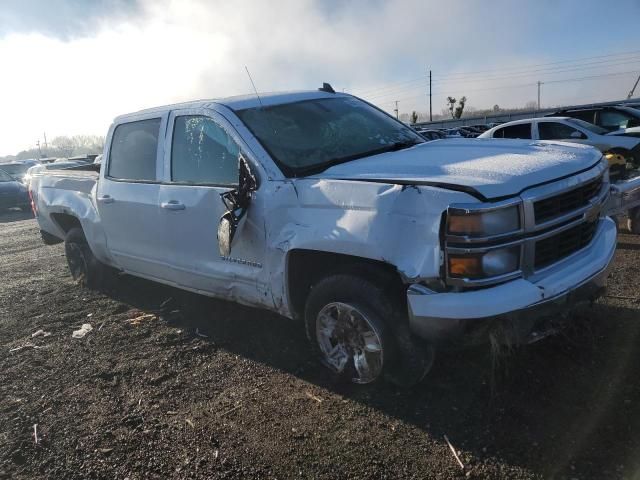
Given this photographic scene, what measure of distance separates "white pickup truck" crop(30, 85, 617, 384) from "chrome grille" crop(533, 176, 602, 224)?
0.5 inches

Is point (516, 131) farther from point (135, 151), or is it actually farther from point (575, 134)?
point (135, 151)

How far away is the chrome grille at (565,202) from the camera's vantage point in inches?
110

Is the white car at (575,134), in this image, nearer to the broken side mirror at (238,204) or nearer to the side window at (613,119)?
the side window at (613,119)

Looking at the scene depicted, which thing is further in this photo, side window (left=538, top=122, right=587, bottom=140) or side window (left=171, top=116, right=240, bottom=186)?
side window (left=538, top=122, right=587, bottom=140)

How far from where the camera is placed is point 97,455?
3020 mm

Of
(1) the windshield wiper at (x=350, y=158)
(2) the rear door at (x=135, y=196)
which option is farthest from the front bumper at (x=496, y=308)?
(2) the rear door at (x=135, y=196)

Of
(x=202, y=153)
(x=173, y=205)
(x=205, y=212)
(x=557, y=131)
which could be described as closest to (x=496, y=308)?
(x=205, y=212)

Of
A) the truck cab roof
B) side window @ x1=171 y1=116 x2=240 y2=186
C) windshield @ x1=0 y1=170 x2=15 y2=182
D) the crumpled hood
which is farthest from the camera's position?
windshield @ x1=0 y1=170 x2=15 y2=182

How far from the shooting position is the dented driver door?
147 inches

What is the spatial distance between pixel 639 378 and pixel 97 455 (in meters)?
3.20

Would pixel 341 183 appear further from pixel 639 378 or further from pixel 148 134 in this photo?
pixel 148 134

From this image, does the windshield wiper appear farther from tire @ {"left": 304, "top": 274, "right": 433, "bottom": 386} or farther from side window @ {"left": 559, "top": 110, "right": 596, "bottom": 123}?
side window @ {"left": 559, "top": 110, "right": 596, "bottom": 123}

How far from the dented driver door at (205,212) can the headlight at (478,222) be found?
1412mm

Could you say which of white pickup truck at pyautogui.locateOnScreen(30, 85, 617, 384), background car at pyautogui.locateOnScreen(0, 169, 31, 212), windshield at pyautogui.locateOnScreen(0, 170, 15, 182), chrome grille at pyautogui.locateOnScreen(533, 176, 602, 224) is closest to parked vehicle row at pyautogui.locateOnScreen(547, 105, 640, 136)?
white pickup truck at pyautogui.locateOnScreen(30, 85, 617, 384)
